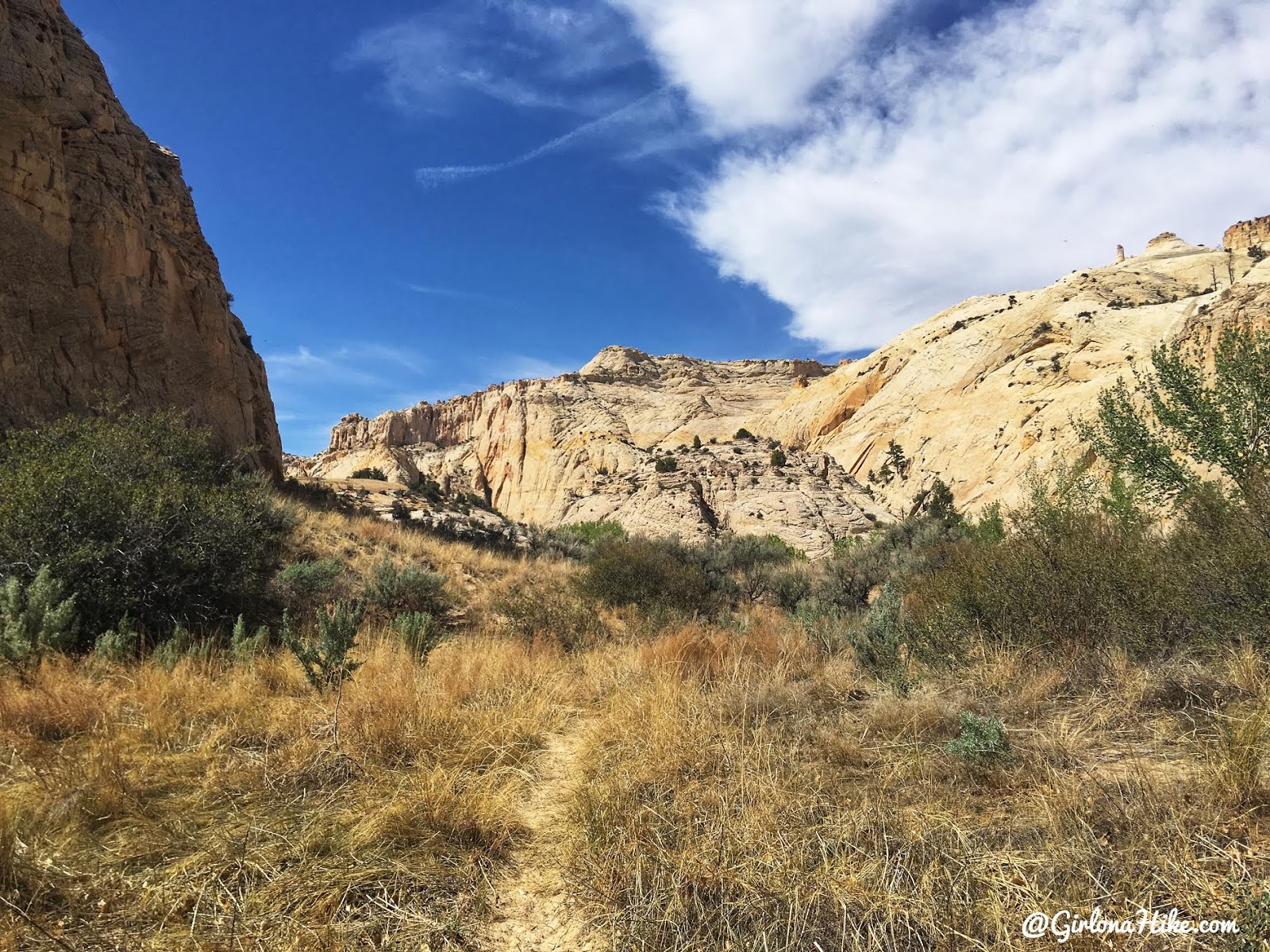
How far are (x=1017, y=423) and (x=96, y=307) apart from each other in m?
36.2

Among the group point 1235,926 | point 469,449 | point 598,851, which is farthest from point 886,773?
point 469,449

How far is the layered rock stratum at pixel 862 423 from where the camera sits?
1093 inches

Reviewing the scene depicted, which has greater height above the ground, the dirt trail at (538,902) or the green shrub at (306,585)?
the green shrub at (306,585)

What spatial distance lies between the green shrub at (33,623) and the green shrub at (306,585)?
9.32 ft

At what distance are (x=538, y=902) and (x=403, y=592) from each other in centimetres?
737

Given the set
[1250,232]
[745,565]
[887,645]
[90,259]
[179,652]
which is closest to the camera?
[179,652]

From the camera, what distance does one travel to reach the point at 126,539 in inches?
231

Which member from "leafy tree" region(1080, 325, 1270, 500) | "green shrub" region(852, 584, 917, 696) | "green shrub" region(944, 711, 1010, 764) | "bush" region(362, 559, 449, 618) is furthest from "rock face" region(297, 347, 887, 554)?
"green shrub" region(944, 711, 1010, 764)

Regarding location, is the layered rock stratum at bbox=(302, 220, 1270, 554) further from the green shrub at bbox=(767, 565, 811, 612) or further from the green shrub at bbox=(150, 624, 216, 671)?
the green shrub at bbox=(150, 624, 216, 671)

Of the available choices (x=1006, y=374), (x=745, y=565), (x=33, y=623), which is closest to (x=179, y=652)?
(x=33, y=623)

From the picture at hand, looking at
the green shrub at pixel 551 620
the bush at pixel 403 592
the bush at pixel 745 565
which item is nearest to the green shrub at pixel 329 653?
the green shrub at pixel 551 620

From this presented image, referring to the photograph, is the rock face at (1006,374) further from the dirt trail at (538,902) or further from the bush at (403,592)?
the dirt trail at (538,902)

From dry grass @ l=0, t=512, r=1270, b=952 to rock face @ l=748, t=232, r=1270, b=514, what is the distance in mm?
19905

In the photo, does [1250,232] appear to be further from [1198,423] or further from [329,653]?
[329,653]
